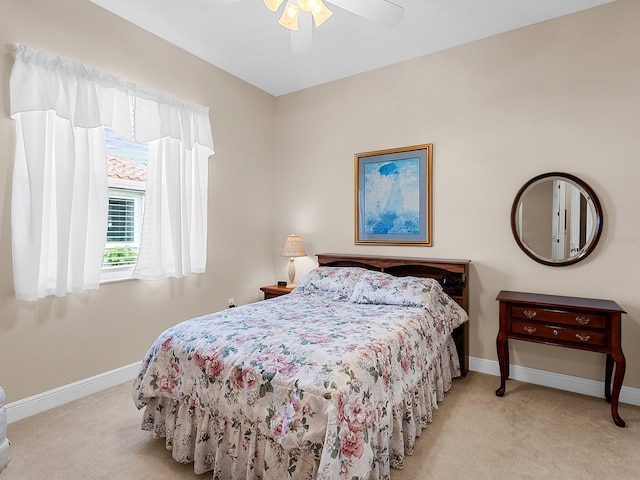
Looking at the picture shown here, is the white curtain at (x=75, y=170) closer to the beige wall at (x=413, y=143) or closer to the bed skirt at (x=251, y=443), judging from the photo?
the beige wall at (x=413, y=143)

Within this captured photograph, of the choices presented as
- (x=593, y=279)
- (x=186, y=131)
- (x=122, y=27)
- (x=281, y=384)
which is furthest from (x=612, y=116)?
(x=122, y=27)

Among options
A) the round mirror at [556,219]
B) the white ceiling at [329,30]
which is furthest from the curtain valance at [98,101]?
the round mirror at [556,219]

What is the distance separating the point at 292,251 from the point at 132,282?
1535mm

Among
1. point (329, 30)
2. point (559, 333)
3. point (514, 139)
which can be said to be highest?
point (329, 30)

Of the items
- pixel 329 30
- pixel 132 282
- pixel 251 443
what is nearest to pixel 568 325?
pixel 251 443

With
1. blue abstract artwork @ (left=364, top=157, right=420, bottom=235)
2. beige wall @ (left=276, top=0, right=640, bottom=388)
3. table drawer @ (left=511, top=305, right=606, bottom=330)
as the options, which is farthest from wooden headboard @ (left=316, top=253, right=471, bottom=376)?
table drawer @ (left=511, top=305, right=606, bottom=330)

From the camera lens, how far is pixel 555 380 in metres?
2.70

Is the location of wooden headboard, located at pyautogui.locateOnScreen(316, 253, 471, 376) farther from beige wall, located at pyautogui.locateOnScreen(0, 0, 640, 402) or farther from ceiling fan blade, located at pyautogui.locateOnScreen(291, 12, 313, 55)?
ceiling fan blade, located at pyautogui.locateOnScreen(291, 12, 313, 55)

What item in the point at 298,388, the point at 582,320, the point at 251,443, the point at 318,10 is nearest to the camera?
the point at 298,388

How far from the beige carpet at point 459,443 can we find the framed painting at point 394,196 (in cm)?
151

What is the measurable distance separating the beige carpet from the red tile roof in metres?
1.69

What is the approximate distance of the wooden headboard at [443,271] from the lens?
9.55ft

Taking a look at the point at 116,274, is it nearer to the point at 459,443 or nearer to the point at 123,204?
the point at 123,204

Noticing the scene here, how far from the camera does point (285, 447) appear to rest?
1.41 meters
